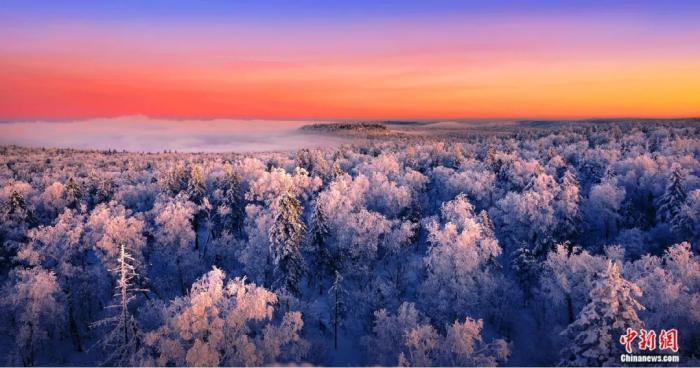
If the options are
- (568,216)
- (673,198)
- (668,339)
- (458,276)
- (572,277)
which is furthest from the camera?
(673,198)

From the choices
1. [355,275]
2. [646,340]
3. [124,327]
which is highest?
[646,340]

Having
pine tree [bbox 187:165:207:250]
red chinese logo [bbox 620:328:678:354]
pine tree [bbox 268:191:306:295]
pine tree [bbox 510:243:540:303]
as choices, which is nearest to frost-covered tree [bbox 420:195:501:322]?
pine tree [bbox 510:243:540:303]

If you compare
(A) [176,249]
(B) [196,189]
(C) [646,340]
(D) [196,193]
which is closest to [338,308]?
(A) [176,249]

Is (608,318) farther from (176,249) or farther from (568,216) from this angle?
(176,249)

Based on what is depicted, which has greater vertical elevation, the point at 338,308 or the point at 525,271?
the point at 525,271

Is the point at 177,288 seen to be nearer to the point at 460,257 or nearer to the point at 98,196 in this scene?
the point at 98,196

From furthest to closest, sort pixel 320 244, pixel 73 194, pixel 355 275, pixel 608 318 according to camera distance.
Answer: pixel 73 194, pixel 320 244, pixel 355 275, pixel 608 318

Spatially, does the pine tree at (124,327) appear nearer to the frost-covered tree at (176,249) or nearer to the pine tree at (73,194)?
the frost-covered tree at (176,249)

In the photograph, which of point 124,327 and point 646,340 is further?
point 124,327
